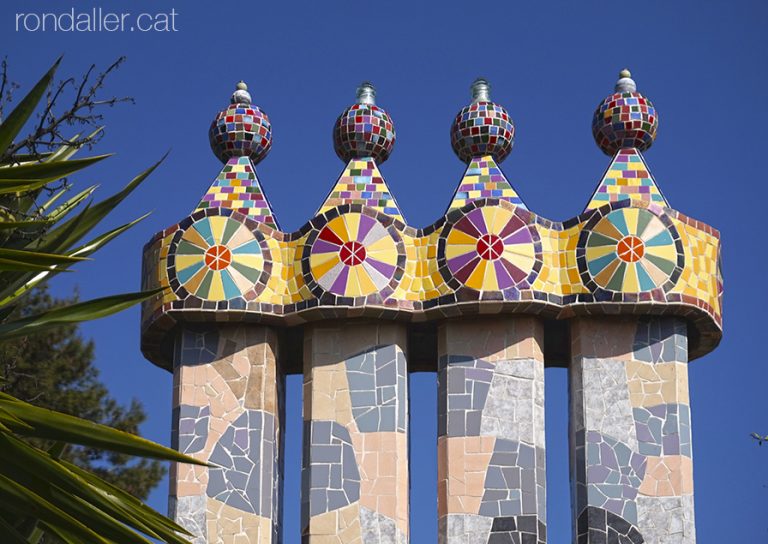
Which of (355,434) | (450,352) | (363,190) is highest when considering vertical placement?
(363,190)

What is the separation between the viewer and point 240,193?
15.8 meters

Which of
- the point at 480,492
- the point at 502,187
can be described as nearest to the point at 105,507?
the point at 480,492

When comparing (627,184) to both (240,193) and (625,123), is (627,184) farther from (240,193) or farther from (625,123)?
(240,193)

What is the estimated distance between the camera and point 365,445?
14781 millimetres

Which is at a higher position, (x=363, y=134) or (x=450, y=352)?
(x=363, y=134)

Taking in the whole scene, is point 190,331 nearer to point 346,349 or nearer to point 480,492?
point 346,349

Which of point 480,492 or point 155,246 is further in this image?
point 155,246

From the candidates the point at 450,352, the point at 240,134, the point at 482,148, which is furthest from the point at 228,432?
the point at 482,148

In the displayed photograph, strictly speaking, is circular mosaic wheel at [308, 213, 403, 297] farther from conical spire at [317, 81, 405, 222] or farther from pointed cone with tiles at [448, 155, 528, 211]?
pointed cone with tiles at [448, 155, 528, 211]

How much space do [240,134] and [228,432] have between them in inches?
117

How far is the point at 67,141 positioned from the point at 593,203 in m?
6.98

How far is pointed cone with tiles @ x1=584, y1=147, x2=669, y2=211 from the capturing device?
50.3ft

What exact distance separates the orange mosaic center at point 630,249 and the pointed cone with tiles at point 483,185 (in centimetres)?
93

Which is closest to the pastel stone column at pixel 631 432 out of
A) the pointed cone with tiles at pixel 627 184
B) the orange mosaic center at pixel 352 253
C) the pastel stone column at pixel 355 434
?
the pointed cone with tiles at pixel 627 184
